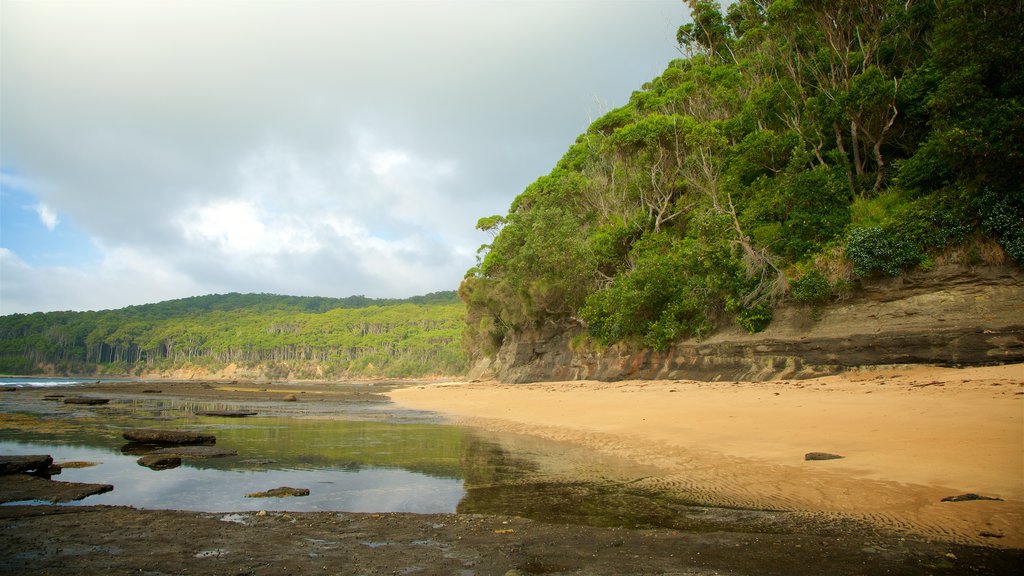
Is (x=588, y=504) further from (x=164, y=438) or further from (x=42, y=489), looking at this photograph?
→ (x=164, y=438)

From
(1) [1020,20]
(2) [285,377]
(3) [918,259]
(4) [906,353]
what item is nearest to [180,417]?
(4) [906,353]

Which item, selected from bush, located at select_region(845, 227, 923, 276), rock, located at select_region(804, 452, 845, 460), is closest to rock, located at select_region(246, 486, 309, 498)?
rock, located at select_region(804, 452, 845, 460)

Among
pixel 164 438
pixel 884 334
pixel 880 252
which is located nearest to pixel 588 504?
pixel 164 438

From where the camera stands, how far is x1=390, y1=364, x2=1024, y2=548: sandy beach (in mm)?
5559

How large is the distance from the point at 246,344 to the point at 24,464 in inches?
5546

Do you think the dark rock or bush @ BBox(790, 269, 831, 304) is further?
bush @ BBox(790, 269, 831, 304)

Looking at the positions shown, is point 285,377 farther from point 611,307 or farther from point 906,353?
point 906,353

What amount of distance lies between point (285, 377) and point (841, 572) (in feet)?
445

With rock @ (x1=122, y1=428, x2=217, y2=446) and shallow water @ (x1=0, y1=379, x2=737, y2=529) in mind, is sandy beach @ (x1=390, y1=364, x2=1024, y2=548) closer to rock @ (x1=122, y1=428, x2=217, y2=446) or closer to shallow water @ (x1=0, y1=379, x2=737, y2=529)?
shallow water @ (x1=0, y1=379, x2=737, y2=529)

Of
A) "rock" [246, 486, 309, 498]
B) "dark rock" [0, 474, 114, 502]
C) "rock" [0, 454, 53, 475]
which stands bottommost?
"rock" [246, 486, 309, 498]

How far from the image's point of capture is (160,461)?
9.13m

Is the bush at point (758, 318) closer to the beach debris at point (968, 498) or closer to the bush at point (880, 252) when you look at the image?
the bush at point (880, 252)

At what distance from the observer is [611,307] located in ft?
95.3

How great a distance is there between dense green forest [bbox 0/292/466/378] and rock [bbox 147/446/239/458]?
9854 centimetres
